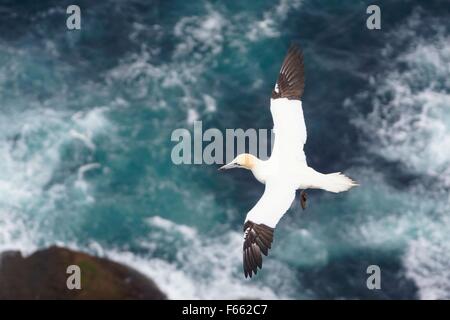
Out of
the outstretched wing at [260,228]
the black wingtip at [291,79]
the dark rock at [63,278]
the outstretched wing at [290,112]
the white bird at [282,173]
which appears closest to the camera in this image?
the outstretched wing at [260,228]

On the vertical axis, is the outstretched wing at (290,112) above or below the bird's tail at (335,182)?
above

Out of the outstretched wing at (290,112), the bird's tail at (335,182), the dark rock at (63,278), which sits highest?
the outstretched wing at (290,112)

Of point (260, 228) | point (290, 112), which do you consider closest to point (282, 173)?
point (260, 228)

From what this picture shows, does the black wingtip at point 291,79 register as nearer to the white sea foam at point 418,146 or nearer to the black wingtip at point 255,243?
the black wingtip at point 255,243

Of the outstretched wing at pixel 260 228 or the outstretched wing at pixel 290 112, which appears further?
the outstretched wing at pixel 290 112

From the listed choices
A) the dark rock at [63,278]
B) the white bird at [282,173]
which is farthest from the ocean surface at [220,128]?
the white bird at [282,173]

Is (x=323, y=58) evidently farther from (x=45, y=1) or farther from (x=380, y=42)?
(x=45, y=1)

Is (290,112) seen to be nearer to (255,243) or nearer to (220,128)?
(255,243)

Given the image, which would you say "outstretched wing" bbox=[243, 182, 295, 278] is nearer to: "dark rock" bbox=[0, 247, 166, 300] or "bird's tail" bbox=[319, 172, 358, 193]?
"bird's tail" bbox=[319, 172, 358, 193]
